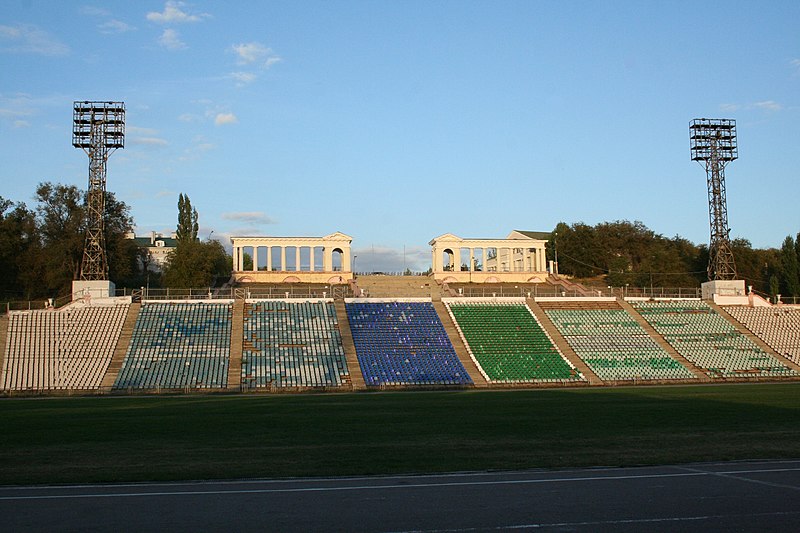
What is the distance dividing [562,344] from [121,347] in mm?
34862

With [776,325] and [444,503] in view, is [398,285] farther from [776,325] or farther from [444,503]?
[444,503]

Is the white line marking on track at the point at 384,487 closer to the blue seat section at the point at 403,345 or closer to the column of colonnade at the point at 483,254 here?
the blue seat section at the point at 403,345

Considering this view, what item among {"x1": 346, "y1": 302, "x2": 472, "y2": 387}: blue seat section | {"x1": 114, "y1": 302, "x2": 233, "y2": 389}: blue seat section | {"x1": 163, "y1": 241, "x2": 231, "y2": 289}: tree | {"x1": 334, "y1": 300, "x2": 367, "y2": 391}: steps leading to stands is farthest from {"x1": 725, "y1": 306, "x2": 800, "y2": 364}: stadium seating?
{"x1": 163, "y1": 241, "x2": 231, "y2": 289}: tree

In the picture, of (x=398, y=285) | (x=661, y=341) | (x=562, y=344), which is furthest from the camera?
(x=398, y=285)

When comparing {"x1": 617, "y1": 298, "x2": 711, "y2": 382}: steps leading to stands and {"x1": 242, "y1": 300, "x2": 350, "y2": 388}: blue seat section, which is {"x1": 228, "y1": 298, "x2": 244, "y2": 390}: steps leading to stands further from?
{"x1": 617, "y1": 298, "x2": 711, "y2": 382}: steps leading to stands

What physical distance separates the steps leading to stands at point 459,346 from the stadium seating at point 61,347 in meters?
26.2

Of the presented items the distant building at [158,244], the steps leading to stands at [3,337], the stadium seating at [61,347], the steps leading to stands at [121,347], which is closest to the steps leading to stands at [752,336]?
the steps leading to stands at [121,347]

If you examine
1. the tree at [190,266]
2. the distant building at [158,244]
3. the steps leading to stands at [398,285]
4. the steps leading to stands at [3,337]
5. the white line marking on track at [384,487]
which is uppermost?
the distant building at [158,244]

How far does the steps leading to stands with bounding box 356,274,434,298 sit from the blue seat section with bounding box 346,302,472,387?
1074 cm

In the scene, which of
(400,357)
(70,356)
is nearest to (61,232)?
(70,356)

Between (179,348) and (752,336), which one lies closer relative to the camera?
(179,348)

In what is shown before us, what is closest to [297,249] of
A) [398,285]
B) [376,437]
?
[398,285]

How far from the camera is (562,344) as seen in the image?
208 ft

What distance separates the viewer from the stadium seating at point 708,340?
196ft
